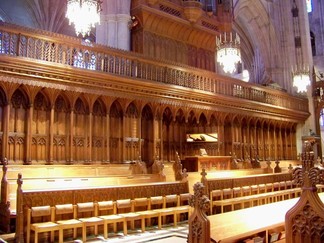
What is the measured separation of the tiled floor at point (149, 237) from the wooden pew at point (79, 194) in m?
0.50

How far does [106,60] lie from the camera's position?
1053 centimetres

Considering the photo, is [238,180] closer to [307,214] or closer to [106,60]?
[106,60]

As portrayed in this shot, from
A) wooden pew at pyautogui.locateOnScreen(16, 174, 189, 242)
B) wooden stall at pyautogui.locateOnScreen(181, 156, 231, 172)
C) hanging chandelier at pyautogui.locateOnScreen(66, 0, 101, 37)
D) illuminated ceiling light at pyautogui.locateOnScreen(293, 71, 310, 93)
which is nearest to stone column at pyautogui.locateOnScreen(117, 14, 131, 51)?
hanging chandelier at pyautogui.locateOnScreen(66, 0, 101, 37)

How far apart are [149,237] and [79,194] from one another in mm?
1481

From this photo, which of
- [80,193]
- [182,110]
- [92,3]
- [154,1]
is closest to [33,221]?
[80,193]

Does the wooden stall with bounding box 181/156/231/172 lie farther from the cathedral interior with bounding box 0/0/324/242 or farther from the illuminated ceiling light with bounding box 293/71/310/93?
the illuminated ceiling light with bounding box 293/71/310/93

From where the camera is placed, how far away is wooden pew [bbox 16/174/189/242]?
18.6 feet

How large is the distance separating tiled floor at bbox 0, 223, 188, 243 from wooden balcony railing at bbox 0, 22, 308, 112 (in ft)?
16.1

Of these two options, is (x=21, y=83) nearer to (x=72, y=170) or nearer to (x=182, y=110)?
(x=72, y=170)

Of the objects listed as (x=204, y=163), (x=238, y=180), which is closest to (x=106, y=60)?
(x=204, y=163)

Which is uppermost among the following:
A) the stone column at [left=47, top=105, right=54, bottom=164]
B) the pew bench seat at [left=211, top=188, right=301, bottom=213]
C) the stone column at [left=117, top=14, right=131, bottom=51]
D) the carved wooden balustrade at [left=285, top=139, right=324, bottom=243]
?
the stone column at [left=117, top=14, right=131, bottom=51]

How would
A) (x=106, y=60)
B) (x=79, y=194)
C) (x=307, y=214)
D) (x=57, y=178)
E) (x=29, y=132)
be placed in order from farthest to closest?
(x=106, y=60) < (x=29, y=132) < (x=57, y=178) < (x=79, y=194) < (x=307, y=214)

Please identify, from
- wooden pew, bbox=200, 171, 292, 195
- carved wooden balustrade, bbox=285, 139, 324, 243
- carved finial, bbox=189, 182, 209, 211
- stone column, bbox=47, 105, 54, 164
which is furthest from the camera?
stone column, bbox=47, 105, 54, 164

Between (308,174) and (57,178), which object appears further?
(57,178)
